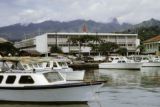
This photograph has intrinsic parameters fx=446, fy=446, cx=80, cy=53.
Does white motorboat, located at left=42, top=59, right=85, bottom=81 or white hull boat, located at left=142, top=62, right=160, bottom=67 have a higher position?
white motorboat, located at left=42, top=59, right=85, bottom=81

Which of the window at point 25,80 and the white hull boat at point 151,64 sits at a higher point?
the window at point 25,80

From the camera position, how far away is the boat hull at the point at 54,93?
95.3ft

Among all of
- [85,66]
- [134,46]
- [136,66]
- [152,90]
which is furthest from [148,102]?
[134,46]

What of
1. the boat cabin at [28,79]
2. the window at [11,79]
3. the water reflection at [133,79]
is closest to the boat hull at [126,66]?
the water reflection at [133,79]

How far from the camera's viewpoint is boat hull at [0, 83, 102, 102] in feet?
95.3

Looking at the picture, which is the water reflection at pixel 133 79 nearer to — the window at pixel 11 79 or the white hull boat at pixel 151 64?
the window at pixel 11 79

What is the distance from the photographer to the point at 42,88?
29.1 m

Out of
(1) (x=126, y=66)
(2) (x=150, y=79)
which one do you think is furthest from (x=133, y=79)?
(1) (x=126, y=66)

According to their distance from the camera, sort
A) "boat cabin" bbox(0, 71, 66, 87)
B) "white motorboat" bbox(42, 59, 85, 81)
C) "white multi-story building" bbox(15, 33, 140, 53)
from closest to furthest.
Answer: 1. "boat cabin" bbox(0, 71, 66, 87)
2. "white motorboat" bbox(42, 59, 85, 81)
3. "white multi-story building" bbox(15, 33, 140, 53)

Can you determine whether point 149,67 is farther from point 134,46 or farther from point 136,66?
point 134,46

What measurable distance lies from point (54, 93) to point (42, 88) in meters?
0.86

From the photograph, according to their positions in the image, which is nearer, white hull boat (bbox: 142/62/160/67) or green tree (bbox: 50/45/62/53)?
white hull boat (bbox: 142/62/160/67)

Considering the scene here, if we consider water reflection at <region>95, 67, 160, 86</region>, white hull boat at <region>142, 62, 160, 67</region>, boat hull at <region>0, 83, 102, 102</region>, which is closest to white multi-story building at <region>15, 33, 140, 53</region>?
white hull boat at <region>142, 62, 160, 67</region>

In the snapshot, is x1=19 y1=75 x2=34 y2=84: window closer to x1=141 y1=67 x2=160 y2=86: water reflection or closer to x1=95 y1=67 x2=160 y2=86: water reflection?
x1=95 y1=67 x2=160 y2=86: water reflection
